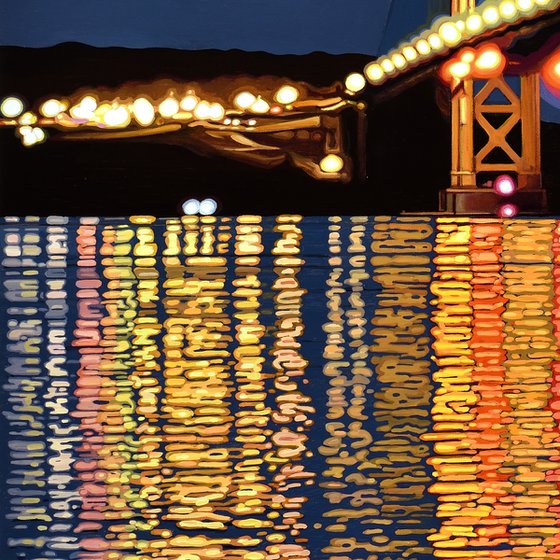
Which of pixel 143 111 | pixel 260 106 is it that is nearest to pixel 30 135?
pixel 143 111

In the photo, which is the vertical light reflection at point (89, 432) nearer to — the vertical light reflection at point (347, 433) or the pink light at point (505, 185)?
the vertical light reflection at point (347, 433)

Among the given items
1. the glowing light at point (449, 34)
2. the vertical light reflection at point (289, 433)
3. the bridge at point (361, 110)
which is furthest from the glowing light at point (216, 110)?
the vertical light reflection at point (289, 433)

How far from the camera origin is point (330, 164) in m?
0.76

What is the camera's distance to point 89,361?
1.58 feet

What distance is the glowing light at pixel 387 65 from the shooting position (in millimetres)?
740

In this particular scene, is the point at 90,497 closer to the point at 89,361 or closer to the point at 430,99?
the point at 89,361

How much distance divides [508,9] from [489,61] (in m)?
0.05

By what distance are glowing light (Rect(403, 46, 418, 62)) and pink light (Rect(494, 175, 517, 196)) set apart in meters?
0.14

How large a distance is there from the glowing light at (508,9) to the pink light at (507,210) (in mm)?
174

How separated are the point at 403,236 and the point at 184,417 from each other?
18 centimetres

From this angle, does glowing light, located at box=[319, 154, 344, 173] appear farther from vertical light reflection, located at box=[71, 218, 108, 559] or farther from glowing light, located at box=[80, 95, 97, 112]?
vertical light reflection, located at box=[71, 218, 108, 559]

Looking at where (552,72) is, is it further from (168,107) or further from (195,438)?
(195,438)

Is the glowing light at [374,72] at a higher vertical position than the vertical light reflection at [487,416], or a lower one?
higher

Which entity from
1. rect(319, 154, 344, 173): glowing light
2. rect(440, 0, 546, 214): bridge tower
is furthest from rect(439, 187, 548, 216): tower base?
rect(319, 154, 344, 173): glowing light
